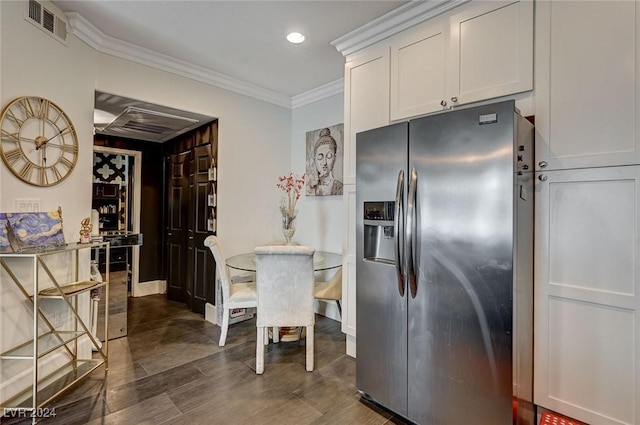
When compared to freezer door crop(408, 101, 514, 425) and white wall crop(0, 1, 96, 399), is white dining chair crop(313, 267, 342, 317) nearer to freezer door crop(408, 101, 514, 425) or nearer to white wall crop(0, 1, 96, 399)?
freezer door crop(408, 101, 514, 425)

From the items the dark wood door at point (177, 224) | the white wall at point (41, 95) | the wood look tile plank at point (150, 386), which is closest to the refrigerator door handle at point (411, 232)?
the wood look tile plank at point (150, 386)

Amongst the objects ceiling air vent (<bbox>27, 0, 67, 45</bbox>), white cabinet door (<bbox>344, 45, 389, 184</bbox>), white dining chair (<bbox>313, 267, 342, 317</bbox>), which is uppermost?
ceiling air vent (<bbox>27, 0, 67, 45</bbox>)

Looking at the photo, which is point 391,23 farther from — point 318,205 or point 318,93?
point 318,205

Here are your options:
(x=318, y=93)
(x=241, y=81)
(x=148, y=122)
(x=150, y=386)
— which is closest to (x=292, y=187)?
(x=318, y=93)

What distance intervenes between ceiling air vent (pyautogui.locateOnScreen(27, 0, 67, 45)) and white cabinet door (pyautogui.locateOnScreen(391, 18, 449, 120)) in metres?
2.50

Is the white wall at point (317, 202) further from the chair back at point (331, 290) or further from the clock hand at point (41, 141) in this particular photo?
the clock hand at point (41, 141)

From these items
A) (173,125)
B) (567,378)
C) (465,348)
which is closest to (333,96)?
(173,125)

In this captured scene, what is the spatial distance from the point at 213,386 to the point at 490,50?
2.91 m

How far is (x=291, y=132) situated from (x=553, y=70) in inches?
123

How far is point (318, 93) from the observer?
387cm

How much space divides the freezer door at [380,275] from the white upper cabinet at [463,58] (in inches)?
19.4

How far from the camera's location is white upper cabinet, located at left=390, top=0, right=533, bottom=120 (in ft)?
5.75

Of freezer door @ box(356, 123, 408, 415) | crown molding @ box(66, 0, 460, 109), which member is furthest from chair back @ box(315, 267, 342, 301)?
crown molding @ box(66, 0, 460, 109)

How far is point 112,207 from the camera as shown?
4.68m
